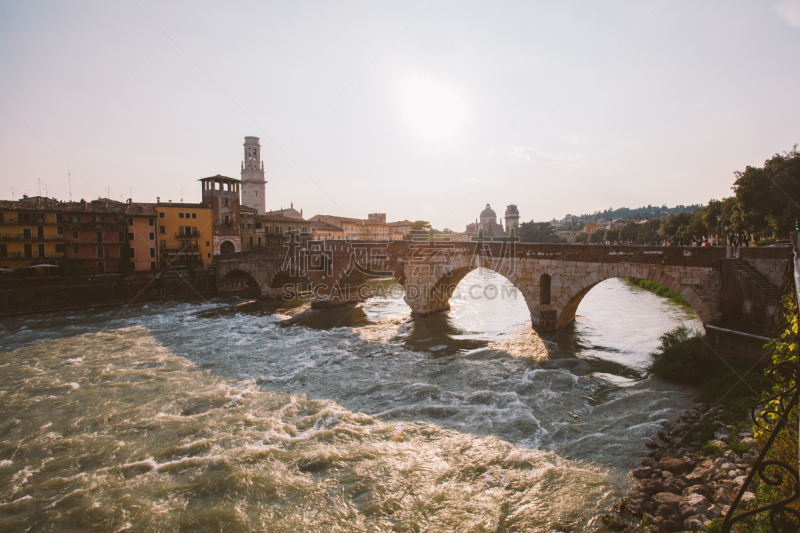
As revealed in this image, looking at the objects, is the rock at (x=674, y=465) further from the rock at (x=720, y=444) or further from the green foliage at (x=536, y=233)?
the green foliage at (x=536, y=233)

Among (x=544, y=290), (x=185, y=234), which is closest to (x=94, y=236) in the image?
(x=185, y=234)

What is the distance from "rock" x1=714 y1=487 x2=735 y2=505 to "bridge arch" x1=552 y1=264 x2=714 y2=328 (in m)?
8.44

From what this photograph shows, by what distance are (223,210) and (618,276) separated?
121 ft

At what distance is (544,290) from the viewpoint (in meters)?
18.4

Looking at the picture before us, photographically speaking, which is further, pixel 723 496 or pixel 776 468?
pixel 723 496

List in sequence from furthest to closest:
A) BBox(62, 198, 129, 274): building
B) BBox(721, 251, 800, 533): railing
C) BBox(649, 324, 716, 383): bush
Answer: BBox(62, 198, 129, 274): building → BBox(649, 324, 716, 383): bush → BBox(721, 251, 800, 533): railing

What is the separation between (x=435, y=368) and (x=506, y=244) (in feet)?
24.1

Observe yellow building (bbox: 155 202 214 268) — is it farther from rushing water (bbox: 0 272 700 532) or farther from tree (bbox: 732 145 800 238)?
tree (bbox: 732 145 800 238)

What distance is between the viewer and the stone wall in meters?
27.4

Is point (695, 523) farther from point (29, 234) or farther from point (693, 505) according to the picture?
point (29, 234)

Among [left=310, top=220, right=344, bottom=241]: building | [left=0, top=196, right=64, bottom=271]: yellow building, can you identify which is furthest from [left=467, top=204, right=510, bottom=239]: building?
[left=0, top=196, right=64, bottom=271]: yellow building

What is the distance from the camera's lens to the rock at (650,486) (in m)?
7.09

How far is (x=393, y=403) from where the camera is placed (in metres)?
12.0

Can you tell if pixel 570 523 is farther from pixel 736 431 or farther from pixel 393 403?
pixel 393 403
